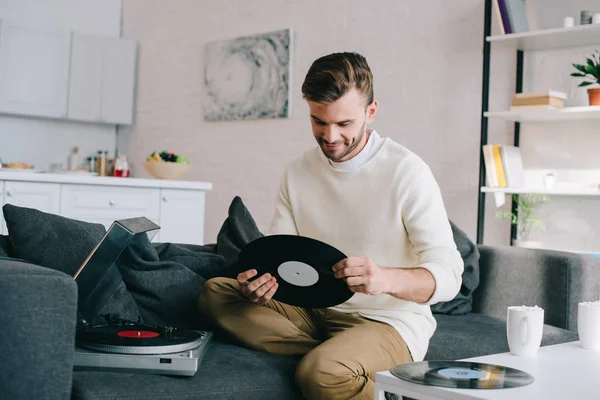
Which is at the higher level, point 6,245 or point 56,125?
point 56,125

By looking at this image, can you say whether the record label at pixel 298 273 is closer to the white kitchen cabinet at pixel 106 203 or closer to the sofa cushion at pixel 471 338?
the sofa cushion at pixel 471 338

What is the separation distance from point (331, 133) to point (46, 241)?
2.77 ft

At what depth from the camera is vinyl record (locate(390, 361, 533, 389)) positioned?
138 cm

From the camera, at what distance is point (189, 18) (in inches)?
249

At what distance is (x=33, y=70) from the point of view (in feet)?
20.7

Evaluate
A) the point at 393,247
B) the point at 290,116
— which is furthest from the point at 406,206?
the point at 290,116

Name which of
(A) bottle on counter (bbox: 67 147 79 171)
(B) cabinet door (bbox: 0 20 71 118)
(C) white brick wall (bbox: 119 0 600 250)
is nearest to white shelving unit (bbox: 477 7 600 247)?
(C) white brick wall (bbox: 119 0 600 250)

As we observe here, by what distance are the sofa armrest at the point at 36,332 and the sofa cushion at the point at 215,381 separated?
10 cm

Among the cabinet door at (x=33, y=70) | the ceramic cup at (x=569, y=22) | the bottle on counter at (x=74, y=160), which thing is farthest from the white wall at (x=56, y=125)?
the ceramic cup at (x=569, y=22)

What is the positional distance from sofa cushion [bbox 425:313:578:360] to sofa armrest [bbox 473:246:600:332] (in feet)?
0.43

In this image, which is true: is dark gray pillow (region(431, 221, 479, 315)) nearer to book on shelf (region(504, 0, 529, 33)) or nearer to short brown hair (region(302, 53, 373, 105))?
short brown hair (region(302, 53, 373, 105))

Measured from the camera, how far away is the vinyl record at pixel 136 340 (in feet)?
5.68

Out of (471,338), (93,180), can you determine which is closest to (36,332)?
(471,338)

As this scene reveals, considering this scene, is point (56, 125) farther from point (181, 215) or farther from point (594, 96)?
point (594, 96)
